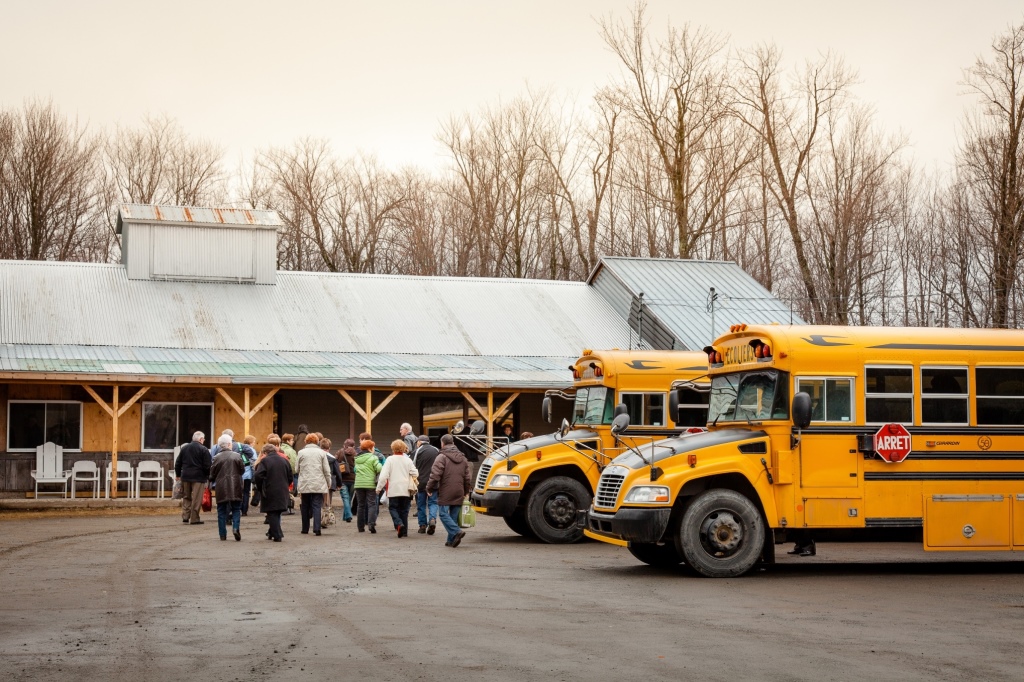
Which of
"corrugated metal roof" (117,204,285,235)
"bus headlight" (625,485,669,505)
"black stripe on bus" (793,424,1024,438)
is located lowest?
"bus headlight" (625,485,669,505)

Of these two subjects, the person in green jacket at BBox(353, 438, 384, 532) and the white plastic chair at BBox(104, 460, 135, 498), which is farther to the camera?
the white plastic chair at BBox(104, 460, 135, 498)

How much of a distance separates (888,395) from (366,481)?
29.6 ft

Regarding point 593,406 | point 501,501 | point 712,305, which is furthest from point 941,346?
point 712,305

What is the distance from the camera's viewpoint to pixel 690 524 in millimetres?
13523

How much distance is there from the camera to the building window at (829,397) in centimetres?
1397

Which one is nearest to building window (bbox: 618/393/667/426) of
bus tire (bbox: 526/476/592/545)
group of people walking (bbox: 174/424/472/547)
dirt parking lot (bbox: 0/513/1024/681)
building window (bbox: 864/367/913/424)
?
bus tire (bbox: 526/476/592/545)

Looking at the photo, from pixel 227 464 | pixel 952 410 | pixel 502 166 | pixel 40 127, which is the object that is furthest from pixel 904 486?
pixel 40 127

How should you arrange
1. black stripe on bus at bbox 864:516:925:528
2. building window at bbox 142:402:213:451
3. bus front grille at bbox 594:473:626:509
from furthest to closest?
1. building window at bbox 142:402:213:451
2. bus front grille at bbox 594:473:626:509
3. black stripe on bus at bbox 864:516:925:528

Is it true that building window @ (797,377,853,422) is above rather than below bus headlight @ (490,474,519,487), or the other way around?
above

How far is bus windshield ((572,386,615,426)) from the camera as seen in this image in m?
18.6

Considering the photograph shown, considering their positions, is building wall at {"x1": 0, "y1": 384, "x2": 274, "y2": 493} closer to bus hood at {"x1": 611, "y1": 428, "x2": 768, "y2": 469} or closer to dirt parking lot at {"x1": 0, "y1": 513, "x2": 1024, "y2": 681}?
dirt parking lot at {"x1": 0, "y1": 513, "x2": 1024, "y2": 681}

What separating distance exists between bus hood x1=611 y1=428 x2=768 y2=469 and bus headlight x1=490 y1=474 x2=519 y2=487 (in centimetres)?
361

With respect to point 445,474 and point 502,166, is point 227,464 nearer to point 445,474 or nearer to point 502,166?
point 445,474

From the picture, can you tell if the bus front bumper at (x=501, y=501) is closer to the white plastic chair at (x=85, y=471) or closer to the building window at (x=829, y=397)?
the building window at (x=829, y=397)
